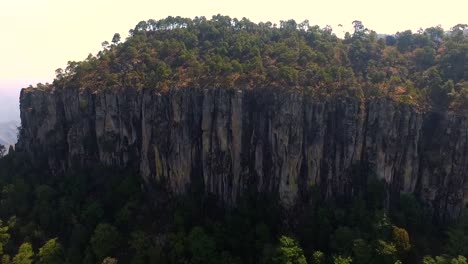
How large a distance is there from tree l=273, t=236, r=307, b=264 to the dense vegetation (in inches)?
7.6

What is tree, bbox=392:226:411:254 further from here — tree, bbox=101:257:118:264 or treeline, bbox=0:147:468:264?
tree, bbox=101:257:118:264

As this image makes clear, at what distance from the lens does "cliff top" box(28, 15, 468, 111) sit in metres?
63.5

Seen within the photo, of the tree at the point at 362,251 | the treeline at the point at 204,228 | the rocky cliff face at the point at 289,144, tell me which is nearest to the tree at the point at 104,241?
the treeline at the point at 204,228

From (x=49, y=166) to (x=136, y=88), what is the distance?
2487cm

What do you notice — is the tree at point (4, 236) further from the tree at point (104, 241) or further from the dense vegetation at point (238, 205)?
the tree at point (104, 241)

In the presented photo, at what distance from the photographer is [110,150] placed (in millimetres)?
71125

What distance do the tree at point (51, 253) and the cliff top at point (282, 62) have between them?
2826 cm

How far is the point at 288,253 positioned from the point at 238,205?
13958 mm

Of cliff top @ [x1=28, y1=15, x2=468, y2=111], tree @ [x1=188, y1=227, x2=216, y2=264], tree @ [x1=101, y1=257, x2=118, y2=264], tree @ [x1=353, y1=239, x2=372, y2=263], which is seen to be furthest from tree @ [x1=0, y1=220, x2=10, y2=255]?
tree @ [x1=353, y1=239, x2=372, y2=263]

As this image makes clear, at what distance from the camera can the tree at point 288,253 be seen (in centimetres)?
4988

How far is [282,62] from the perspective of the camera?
71938mm

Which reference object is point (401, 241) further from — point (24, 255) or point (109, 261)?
point (24, 255)

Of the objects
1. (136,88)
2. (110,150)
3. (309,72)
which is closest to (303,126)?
(309,72)

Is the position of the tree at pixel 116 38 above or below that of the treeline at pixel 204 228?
above
